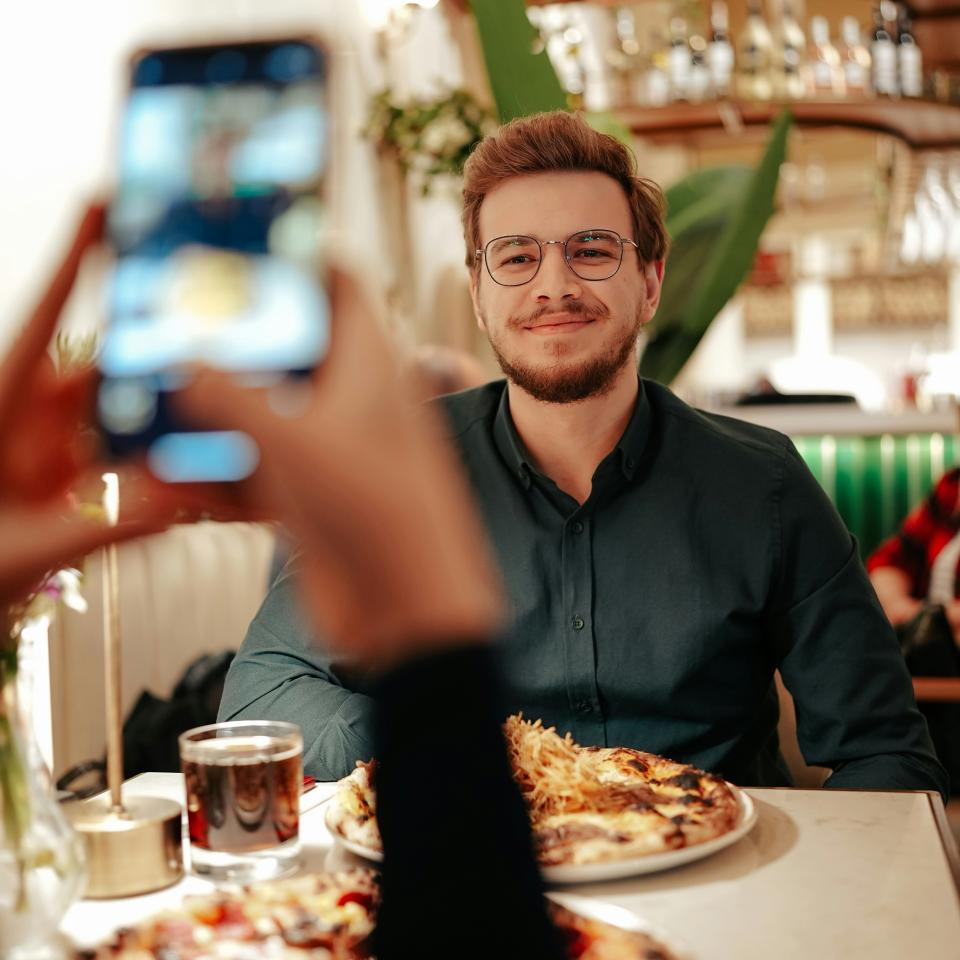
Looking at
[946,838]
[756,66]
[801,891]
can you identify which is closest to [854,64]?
[756,66]

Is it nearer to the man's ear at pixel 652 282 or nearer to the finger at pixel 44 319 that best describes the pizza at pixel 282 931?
the finger at pixel 44 319

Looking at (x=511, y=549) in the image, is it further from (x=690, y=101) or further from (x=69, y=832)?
(x=690, y=101)

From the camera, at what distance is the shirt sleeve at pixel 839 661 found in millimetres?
1146

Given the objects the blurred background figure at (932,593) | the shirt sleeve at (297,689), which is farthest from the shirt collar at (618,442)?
the blurred background figure at (932,593)

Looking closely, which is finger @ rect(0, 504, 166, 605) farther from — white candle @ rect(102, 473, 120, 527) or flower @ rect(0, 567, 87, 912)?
flower @ rect(0, 567, 87, 912)

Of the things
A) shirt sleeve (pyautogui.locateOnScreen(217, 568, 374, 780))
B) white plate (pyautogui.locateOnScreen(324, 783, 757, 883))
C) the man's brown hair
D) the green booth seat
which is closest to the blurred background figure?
the green booth seat

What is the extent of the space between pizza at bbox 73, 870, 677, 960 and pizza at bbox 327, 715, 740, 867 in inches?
2.5

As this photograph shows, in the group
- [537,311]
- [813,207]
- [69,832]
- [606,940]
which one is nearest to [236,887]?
[69,832]

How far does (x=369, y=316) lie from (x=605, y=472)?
99cm

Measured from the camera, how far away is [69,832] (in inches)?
24.3

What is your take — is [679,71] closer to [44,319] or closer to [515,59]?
[515,59]

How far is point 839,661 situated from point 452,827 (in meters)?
0.95

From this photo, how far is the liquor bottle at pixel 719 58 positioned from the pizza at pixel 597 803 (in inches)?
143

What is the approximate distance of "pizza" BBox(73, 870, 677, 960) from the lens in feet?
1.95
